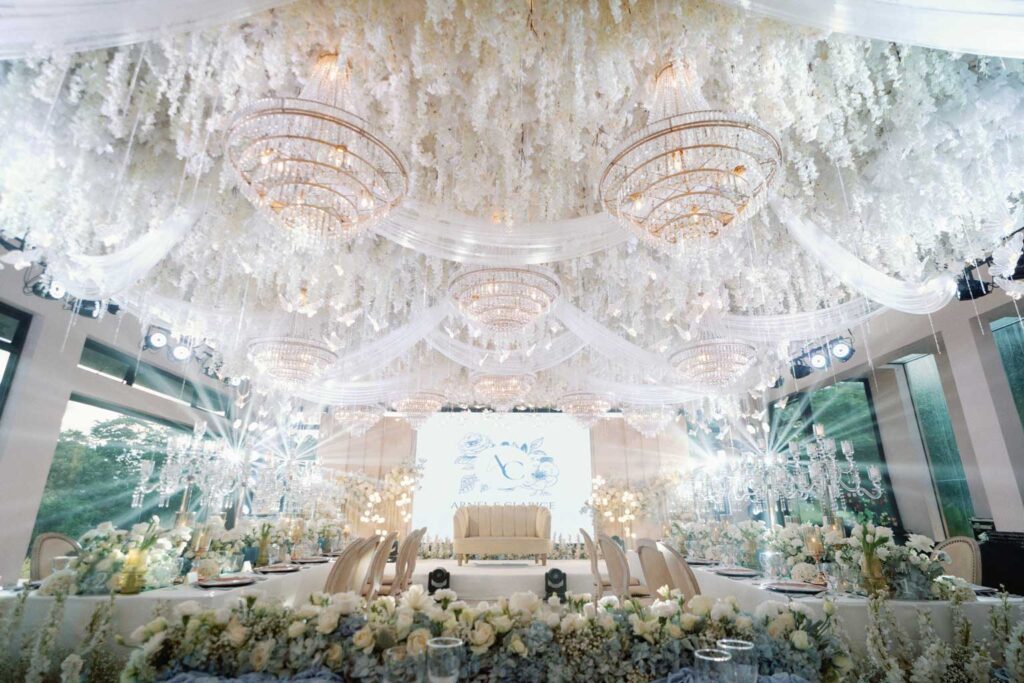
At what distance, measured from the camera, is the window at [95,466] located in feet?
21.2

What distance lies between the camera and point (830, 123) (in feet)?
9.75

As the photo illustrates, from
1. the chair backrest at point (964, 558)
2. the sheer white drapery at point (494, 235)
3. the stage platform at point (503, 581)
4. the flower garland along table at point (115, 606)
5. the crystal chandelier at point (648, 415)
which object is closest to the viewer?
the flower garland along table at point (115, 606)

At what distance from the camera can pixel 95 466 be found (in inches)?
280

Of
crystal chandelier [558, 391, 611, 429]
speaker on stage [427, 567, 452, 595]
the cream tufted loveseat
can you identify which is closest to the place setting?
crystal chandelier [558, 391, 611, 429]

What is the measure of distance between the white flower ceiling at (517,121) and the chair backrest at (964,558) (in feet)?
7.78

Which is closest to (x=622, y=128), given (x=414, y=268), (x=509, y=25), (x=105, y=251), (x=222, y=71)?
(x=509, y=25)

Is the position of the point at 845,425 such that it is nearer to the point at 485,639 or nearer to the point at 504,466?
the point at 504,466

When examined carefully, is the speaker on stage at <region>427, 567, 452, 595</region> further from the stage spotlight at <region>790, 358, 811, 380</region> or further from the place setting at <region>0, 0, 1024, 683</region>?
the stage spotlight at <region>790, 358, 811, 380</region>

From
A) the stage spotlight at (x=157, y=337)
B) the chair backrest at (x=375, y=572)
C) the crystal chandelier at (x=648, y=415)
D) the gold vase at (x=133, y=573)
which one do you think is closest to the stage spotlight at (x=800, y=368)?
the crystal chandelier at (x=648, y=415)

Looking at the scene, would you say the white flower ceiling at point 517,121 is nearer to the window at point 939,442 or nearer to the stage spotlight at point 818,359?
the stage spotlight at point 818,359

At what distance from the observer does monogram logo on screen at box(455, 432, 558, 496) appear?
1227 centimetres

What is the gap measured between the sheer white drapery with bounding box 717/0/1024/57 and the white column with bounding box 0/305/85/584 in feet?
25.1

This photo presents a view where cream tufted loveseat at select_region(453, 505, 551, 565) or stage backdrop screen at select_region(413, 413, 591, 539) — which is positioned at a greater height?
stage backdrop screen at select_region(413, 413, 591, 539)

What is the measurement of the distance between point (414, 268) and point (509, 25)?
3.05 meters
